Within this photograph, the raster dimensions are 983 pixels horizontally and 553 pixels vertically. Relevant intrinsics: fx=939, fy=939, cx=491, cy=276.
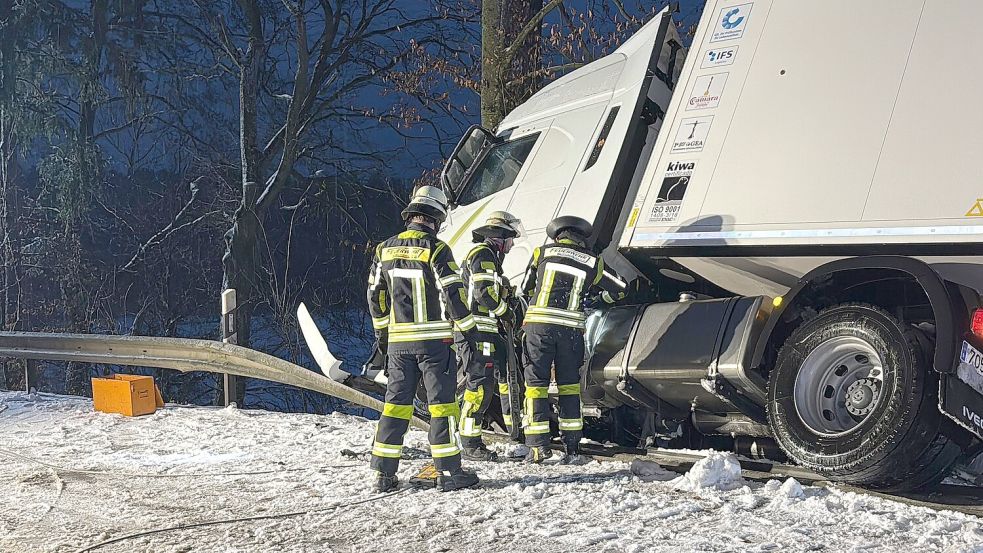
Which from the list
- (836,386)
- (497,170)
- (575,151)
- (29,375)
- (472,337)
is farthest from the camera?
(29,375)

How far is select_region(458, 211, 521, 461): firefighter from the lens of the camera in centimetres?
689

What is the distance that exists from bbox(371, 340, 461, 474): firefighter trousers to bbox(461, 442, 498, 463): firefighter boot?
91cm

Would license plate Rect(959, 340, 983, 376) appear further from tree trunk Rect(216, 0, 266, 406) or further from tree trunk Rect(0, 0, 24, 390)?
tree trunk Rect(0, 0, 24, 390)

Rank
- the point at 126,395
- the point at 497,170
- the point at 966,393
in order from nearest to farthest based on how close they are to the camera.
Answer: the point at 966,393 < the point at 497,170 < the point at 126,395

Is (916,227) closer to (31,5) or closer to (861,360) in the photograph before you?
(861,360)

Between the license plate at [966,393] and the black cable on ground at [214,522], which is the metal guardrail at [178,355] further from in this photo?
the license plate at [966,393]

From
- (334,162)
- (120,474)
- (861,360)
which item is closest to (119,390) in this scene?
(120,474)

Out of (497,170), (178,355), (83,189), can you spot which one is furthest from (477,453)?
(83,189)

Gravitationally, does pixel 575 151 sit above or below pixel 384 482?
above

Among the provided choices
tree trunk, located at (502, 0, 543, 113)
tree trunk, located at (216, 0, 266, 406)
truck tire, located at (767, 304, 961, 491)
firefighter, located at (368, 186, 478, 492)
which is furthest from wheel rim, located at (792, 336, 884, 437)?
tree trunk, located at (216, 0, 266, 406)

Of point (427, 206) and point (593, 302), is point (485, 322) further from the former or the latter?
point (427, 206)

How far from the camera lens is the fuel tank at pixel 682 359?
5598mm

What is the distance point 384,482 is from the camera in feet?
19.0

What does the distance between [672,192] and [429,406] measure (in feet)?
6.71
